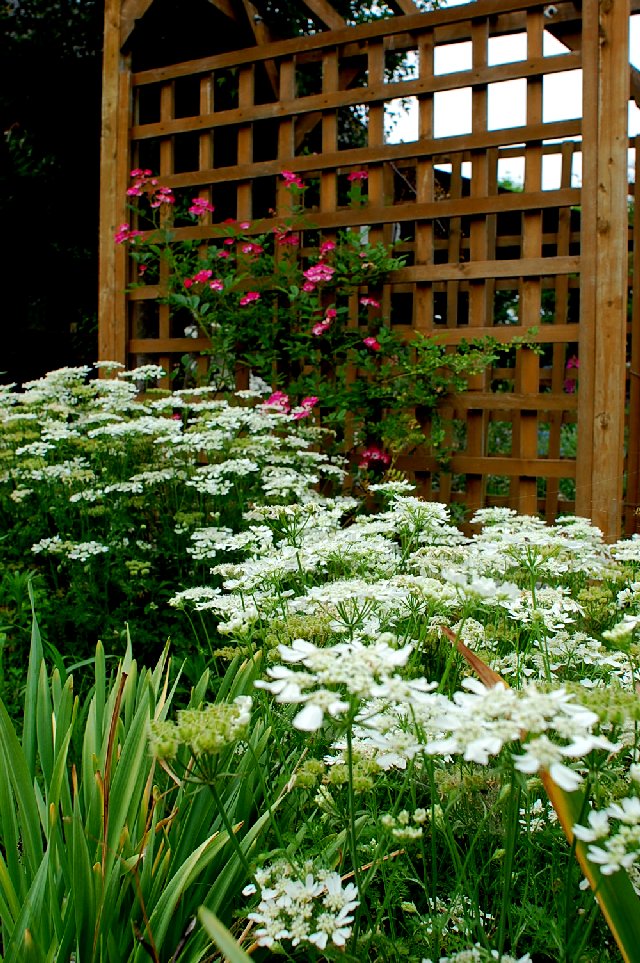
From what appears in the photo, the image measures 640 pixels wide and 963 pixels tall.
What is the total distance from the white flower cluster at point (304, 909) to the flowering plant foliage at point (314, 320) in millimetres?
2703

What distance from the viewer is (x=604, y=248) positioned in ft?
10.7

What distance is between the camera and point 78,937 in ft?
3.76

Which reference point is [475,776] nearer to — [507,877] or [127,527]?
[507,877]

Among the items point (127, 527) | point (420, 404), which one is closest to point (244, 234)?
point (420, 404)

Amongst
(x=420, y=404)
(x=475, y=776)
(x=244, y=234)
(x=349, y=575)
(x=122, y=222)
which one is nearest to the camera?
(x=475, y=776)

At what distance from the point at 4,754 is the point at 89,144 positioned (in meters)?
6.11

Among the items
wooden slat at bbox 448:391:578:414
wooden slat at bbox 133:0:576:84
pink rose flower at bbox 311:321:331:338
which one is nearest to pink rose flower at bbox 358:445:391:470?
wooden slat at bbox 448:391:578:414

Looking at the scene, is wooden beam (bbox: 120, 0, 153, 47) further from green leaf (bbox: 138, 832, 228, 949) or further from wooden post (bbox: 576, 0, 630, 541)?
green leaf (bbox: 138, 832, 228, 949)

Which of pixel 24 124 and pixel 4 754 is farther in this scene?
pixel 24 124

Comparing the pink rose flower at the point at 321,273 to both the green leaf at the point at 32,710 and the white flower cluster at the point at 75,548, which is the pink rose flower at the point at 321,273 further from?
the green leaf at the point at 32,710

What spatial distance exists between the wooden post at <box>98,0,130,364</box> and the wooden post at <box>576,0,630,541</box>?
2367 mm

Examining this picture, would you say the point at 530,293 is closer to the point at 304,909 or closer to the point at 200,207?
the point at 200,207

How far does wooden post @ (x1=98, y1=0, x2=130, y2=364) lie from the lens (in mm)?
4559

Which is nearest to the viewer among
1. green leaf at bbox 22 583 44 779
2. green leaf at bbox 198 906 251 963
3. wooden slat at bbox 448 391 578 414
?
green leaf at bbox 198 906 251 963
